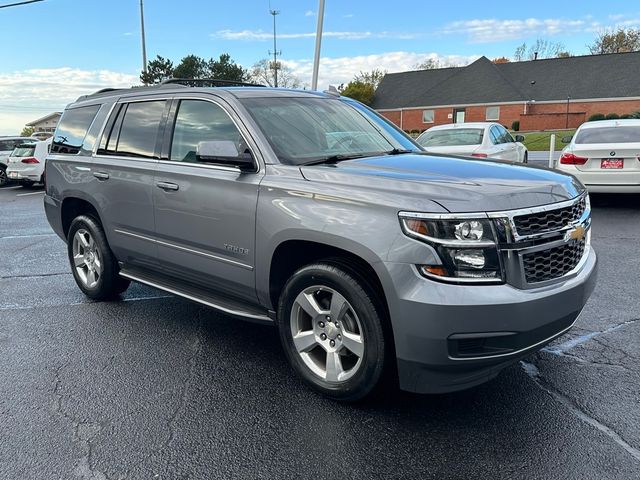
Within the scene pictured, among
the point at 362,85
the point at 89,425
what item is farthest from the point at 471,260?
the point at 362,85

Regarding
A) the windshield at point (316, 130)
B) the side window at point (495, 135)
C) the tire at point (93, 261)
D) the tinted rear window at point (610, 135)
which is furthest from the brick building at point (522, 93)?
the tire at point (93, 261)

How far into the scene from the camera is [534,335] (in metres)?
2.91

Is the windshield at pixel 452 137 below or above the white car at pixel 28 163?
above

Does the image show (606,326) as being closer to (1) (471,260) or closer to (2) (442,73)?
(1) (471,260)

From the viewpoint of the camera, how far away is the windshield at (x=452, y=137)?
1168cm

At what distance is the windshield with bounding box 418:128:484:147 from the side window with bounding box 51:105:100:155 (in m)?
7.53

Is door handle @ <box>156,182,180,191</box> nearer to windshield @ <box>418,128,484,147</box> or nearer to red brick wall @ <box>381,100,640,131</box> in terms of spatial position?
windshield @ <box>418,128,484,147</box>

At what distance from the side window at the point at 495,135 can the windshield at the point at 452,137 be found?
348 mm

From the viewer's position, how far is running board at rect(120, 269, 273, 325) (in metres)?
3.84

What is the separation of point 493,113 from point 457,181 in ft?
172

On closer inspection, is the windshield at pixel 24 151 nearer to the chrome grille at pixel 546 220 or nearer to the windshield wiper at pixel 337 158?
the windshield wiper at pixel 337 158

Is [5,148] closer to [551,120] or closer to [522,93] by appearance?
[551,120]

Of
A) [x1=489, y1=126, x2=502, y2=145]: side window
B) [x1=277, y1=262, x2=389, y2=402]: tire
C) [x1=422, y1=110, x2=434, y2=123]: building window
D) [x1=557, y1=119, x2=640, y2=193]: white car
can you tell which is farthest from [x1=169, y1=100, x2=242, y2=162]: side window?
[x1=422, y1=110, x2=434, y2=123]: building window

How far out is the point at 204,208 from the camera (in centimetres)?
396
